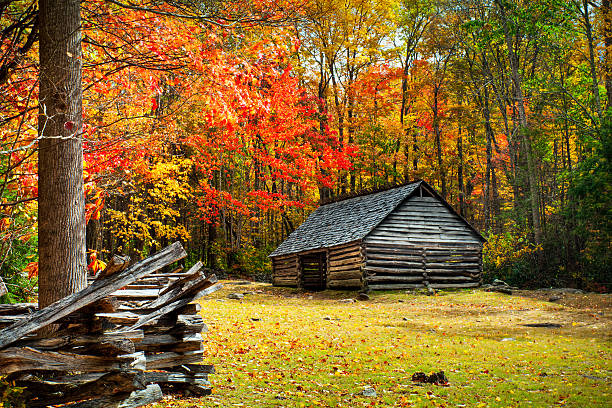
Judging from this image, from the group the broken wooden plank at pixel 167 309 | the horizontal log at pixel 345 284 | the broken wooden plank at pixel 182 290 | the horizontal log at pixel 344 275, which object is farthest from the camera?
the horizontal log at pixel 344 275

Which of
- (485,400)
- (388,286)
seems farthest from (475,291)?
(485,400)

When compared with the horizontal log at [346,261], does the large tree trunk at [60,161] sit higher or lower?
higher

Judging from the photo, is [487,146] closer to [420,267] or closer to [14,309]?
[420,267]

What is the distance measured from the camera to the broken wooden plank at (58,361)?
4.47 meters

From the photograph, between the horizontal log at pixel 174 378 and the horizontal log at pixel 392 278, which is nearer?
the horizontal log at pixel 174 378

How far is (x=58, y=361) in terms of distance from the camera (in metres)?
4.82

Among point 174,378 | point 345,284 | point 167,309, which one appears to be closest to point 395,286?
point 345,284

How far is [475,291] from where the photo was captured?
21.9 meters

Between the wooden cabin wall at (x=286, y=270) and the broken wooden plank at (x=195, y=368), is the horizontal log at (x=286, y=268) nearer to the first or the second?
the wooden cabin wall at (x=286, y=270)

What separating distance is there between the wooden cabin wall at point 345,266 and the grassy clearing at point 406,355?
453cm

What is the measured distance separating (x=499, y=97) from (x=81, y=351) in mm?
32951

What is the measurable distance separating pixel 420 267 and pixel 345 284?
3.57 meters

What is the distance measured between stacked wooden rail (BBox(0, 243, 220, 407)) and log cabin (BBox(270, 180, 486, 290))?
1598 cm

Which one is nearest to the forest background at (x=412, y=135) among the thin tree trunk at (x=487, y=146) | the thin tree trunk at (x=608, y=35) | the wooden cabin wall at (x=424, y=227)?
the thin tree trunk at (x=608, y=35)
